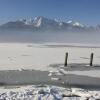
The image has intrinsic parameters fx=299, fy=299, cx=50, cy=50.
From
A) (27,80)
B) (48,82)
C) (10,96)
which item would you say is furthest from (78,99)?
(27,80)

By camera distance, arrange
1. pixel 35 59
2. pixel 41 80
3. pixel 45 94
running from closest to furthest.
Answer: pixel 45 94 < pixel 41 80 < pixel 35 59

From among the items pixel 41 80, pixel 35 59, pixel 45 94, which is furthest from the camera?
pixel 35 59

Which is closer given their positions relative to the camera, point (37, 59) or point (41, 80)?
point (41, 80)

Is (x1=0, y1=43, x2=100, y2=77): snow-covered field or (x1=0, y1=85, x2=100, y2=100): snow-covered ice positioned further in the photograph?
(x1=0, y1=43, x2=100, y2=77): snow-covered field

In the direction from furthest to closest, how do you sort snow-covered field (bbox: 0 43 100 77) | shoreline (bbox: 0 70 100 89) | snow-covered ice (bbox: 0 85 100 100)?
snow-covered field (bbox: 0 43 100 77), shoreline (bbox: 0 70 100 89), snow-covered ice (bbox: 0 85 100 100)

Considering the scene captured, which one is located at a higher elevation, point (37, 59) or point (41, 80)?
point (37, 59)

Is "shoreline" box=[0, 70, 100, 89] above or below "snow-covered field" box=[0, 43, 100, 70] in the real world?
below

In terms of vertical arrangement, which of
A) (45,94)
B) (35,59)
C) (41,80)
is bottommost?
(41,80)

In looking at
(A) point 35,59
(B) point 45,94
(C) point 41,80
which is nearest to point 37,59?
(A) point 35,59

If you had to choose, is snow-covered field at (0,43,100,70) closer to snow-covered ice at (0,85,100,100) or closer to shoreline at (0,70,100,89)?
shoreline at (0,70,100,89)

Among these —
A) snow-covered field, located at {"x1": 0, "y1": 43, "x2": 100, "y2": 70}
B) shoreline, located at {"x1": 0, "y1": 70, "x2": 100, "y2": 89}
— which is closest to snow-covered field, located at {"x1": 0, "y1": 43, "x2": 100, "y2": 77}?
snow-covered field, located at {"x1": 0, "y1": 43, "x2": 100, "y2": 70}

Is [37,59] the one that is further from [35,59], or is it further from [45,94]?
[45,94]

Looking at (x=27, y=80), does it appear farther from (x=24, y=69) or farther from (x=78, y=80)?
(x=24, y=69)

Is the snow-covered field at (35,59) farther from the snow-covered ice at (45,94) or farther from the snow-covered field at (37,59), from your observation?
the snow-covered ice at (45,94)
